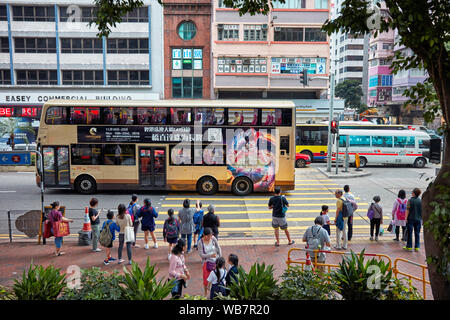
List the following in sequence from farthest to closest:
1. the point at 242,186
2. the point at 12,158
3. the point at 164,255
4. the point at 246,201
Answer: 1. the point at 242,186
2. the point at 246,201
3. the point at 12,158
4. the point at 164,255

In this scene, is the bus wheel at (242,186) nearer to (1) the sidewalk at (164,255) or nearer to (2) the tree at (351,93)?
(1) the sidewalk at (164,255)

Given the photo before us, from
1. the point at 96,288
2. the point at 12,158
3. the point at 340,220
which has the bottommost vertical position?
the point at 340,220

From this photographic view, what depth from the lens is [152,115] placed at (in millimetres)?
17312

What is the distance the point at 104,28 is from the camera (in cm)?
796

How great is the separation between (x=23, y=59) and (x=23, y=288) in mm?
36450

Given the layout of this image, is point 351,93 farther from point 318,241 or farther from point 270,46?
point 318,241

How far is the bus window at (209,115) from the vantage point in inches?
677

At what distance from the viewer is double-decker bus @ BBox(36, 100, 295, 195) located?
17.2 metres

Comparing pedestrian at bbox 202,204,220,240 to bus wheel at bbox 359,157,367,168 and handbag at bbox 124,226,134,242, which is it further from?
bus wheel at bbox 359,157,367,168

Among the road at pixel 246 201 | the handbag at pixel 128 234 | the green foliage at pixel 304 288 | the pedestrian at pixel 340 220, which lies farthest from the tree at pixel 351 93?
the green foliage at pixel 304 288

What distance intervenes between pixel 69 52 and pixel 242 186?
87.6 feet

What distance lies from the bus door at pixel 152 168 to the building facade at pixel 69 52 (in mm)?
21296

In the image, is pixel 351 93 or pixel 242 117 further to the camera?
pixel 351 93

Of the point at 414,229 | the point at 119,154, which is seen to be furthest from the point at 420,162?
the point at 119,154
